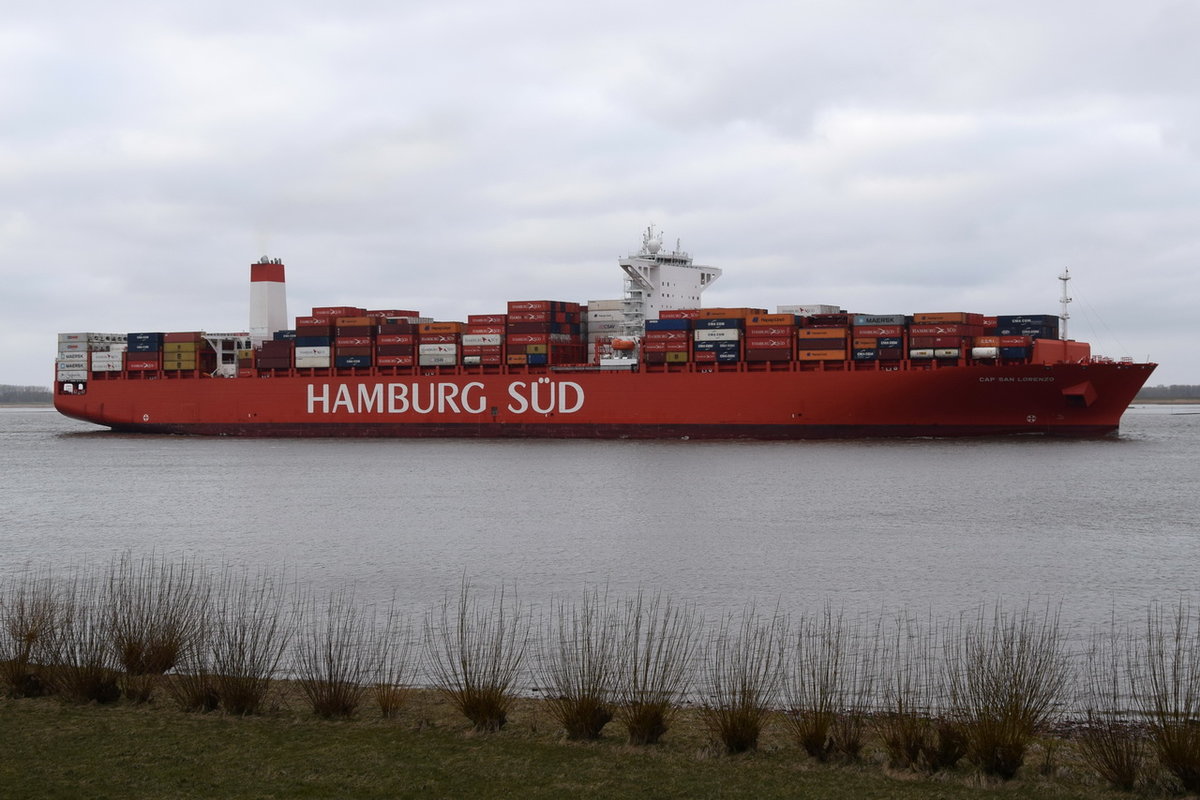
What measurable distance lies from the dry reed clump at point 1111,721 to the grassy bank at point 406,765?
0.50 ft

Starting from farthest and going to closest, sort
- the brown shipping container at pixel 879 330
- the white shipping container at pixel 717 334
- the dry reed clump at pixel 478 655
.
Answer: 1. the white shipping container at pixel 717 334
2. the brown shipping container at pixel 879 330
3. the dry reed clump at pixel 478 655

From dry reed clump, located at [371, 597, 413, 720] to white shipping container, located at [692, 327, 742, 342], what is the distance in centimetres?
3175

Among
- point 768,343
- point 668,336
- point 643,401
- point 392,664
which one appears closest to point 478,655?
point 392,664

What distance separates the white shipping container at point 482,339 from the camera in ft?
161

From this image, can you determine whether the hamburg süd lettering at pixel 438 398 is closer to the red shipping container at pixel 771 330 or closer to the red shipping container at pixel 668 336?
the red shipping container at pixel 668 336

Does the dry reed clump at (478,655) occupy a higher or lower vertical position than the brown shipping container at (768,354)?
lower

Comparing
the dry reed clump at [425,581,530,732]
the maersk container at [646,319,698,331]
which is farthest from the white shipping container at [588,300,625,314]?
the dry reed clump at [425,581,530,732]

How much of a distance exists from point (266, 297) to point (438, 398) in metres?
16.0

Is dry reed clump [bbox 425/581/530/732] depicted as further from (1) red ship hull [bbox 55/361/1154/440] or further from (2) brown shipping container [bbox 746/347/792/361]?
(2) brown shipping container [bbox 746/347/792/361]

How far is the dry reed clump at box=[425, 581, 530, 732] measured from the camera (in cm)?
785

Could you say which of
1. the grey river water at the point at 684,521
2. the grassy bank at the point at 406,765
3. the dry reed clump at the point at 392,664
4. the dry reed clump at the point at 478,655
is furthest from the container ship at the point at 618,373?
the grassy bank at the point at 406,765

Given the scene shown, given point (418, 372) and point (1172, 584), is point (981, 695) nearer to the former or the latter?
point (1172, 584)

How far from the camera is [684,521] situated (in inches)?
902

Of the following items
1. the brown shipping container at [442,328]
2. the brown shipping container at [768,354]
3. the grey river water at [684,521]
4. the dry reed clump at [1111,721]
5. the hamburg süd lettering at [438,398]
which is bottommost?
the grey river water at [684,521]
